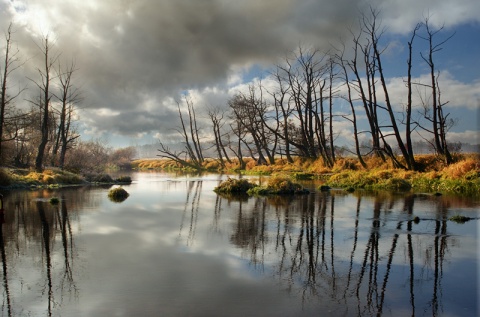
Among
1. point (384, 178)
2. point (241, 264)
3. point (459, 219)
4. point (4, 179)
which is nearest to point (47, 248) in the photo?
point (241, 264)

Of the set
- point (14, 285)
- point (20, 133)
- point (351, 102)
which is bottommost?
point (14, 285)

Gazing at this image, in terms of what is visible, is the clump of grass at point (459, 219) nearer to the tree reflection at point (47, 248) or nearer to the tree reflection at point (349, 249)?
the tree reflection at point (349, 249)

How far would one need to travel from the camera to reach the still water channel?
5.13 meters

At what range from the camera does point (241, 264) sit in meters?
7.12

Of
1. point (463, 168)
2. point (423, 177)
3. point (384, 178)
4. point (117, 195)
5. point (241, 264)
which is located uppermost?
point (463, 168)

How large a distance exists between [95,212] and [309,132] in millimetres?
34786

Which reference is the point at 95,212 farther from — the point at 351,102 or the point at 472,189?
the point at 351,102

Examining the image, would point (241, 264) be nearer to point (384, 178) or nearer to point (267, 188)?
point (267, 188)

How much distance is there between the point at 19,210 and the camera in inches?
554

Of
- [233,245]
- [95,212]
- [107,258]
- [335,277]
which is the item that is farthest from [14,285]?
[95,212]

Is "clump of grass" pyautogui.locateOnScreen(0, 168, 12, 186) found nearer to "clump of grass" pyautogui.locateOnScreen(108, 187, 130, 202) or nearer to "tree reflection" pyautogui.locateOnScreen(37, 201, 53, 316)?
"clump of grass" pyautogui.locateOnScreen(108, 187, 130, 202)

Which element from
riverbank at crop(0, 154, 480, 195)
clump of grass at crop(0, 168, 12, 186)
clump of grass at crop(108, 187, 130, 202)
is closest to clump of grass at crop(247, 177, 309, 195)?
riverbank at crop(0, 154, 480, 195)

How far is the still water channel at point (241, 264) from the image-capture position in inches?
202

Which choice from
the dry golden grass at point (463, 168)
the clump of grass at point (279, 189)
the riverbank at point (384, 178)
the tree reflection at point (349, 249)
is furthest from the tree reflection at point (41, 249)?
the dry golden grass at point (463, 168)
